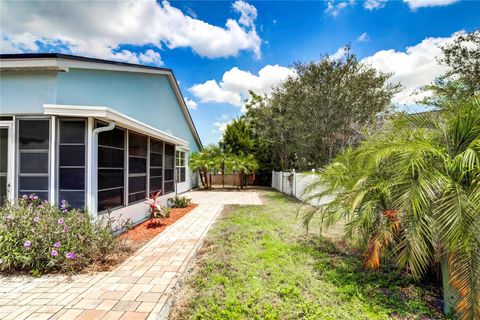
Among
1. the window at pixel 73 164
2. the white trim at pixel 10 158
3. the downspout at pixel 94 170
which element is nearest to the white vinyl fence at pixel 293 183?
the downspout at pixel 94 170

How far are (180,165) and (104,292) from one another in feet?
43.7

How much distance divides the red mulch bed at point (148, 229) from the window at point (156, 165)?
1.35 metres

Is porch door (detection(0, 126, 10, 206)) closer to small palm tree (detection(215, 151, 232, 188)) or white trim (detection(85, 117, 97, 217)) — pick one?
white trim (detection(85, 117, 97, 217))

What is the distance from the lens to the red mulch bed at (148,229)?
618 cm

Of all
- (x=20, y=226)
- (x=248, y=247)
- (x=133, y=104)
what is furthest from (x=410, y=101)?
(x=20, y=226)

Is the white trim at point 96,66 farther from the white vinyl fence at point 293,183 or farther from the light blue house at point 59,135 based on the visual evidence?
the white vinyl fence at point 293,183

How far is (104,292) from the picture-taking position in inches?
138

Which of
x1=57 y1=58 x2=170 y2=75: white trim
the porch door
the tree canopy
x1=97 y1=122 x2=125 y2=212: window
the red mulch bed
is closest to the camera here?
the porch door

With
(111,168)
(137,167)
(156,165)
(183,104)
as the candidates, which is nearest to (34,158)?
(111,168)

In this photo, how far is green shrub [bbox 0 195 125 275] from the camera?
409 centimetres

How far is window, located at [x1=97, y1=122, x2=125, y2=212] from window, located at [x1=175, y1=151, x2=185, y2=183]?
29.2 feet

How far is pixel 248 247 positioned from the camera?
552cm

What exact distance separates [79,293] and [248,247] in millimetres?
3277

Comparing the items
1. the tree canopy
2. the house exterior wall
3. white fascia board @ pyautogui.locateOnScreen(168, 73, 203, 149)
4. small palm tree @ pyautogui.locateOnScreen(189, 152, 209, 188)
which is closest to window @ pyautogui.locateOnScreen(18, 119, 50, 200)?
the house exterior wall
